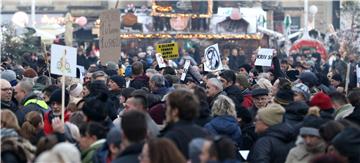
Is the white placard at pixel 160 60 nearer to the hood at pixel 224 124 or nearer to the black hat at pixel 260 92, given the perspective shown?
the black hat at pixel 260 92

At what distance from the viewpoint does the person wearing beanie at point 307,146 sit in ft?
34.2

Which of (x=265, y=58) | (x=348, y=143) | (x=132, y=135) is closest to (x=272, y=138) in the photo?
(x=348, y=143)

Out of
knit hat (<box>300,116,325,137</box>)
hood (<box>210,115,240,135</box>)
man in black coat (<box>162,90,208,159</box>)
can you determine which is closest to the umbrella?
hood (<box>210,115,240,135</box>)

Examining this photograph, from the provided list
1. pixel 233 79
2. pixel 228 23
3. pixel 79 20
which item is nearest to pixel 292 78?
pixel 233 79

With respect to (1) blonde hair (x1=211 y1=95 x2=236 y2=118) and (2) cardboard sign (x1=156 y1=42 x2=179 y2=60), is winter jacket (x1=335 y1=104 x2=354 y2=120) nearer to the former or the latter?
(1) blonde hair (x1=211 y1=95 x2=236 y2=118)

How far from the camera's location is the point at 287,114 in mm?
12414

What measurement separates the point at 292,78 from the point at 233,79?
17.5 feet

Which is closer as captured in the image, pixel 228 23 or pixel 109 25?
pixel 109 25

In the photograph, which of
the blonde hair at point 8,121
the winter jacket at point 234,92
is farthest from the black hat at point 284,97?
the blonde hair at point 8,121

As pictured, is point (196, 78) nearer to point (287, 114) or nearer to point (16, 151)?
point (287, 114)

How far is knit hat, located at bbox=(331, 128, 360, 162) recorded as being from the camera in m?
9.72

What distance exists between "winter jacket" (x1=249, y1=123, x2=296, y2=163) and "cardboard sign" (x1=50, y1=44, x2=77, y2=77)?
2939 millimetres

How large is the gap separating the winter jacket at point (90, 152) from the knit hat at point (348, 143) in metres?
1.85

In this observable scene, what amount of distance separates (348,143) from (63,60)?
186 inches
